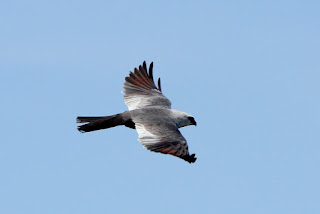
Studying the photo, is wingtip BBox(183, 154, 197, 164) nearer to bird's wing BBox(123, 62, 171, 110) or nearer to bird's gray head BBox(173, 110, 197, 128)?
bird's gray head BBox(173, 110, 197, 128)

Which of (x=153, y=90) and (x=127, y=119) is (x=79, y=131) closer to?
(x=127, y=119)

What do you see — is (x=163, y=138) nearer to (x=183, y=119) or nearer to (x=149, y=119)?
(x=149, y=119)

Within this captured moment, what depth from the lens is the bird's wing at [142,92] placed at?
93.6 feet

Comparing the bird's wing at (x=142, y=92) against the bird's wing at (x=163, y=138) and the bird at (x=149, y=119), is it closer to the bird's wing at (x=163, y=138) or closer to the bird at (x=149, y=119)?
the bird at (x=149, y=119)

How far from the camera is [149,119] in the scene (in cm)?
2550

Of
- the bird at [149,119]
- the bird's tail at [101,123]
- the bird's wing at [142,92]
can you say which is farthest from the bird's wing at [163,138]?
the bird's wing at [142,92]

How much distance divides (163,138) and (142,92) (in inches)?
226

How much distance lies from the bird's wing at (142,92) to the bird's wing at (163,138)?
277 centimetres

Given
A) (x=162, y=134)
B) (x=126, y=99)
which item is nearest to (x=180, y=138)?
(x=162, y=134)

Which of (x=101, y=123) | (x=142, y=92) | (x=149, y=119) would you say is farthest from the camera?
(x=142, y=92)

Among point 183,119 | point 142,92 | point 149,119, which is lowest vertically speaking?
point 149,119

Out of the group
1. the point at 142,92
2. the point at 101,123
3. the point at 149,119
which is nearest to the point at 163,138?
the point at 149,119

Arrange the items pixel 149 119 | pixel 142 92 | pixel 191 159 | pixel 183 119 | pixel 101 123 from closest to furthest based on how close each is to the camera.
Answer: pixel 191 159 < pixel 149 119 < pixel 101 123 < pixel 183 119 < pixel 142 92

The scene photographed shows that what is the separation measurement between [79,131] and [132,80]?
491 centimetres
